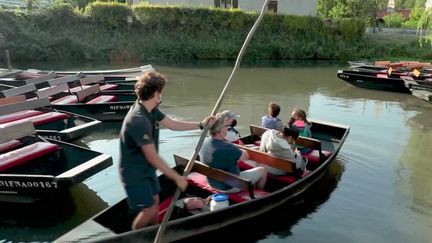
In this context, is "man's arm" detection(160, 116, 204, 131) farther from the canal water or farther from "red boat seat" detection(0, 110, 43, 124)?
"red boat seat" detection(0, 110, 43, 124)

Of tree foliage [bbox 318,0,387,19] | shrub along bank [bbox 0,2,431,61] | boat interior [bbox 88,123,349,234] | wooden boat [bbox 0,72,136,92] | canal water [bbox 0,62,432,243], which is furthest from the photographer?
tree foliage [bbox 318,0,387,19]

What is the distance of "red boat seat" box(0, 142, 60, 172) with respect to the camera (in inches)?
246

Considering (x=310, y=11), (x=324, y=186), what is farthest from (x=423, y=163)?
(x=310, y=11)

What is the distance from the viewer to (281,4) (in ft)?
105

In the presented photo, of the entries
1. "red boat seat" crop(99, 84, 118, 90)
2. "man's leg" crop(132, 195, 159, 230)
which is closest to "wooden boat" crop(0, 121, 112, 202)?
"man's leg" crop(132, 195, 159, 230)

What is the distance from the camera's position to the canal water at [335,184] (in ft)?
19.5

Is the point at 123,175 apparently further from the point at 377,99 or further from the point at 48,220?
the point at 377,99

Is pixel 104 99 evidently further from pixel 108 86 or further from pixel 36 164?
pixel 36 164

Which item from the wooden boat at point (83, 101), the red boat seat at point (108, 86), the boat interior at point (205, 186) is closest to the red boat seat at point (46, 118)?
the wooden boat at point (83, 101)

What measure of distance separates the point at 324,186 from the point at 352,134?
347cm

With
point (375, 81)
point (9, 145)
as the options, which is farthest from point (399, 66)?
point (9, 145)

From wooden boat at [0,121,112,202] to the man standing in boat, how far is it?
67.8 inches

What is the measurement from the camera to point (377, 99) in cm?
1576

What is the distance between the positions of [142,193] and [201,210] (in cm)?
139
